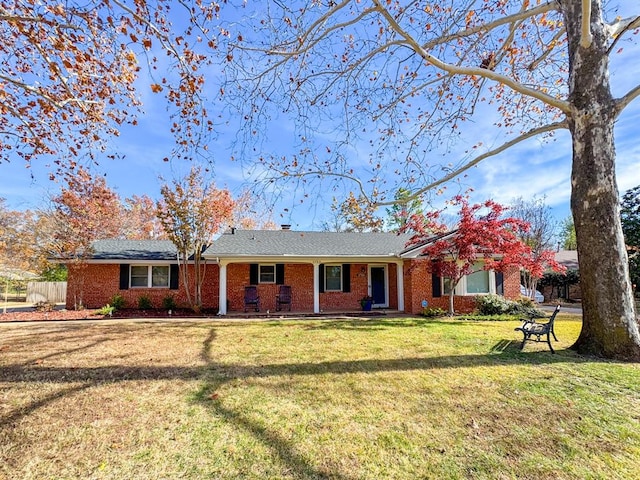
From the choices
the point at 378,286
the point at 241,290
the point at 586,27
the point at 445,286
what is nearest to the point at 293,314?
the point at 241,290

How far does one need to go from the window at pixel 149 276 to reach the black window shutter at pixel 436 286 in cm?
1212

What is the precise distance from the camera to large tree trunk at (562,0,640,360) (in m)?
5.73

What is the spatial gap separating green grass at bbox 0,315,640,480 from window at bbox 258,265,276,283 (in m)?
8.08

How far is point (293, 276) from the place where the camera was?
15.3 m

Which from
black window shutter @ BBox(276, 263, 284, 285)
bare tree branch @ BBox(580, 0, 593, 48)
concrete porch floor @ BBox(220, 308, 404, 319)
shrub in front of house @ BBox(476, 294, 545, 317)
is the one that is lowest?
concrete porch floor @ BBox(220, 308, 404, 319)

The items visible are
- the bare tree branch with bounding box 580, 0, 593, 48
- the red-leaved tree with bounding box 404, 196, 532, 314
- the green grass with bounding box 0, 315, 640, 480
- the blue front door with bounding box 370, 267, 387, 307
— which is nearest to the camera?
the green grass with bounding box 0, 315, 640, 480

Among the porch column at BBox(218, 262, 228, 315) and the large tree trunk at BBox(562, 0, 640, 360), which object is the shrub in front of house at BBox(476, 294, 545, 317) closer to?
the large tree trunk at BBox(562, 0, 640, 360)

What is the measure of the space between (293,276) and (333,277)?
1934 millimetres

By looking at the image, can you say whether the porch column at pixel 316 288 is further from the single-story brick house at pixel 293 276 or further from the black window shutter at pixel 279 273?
the black window shutter at pixel 279 273

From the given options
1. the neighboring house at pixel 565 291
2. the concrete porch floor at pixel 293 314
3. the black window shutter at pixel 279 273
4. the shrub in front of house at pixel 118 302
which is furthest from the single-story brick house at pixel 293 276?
the neighboring house at pixel 565 291

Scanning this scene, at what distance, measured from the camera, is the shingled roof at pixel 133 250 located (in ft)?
48.5

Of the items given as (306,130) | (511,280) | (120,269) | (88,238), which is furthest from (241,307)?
(511,280)

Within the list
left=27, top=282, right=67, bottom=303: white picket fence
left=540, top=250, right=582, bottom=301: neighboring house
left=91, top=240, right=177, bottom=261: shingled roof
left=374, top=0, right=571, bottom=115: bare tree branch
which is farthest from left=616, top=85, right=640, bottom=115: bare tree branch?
left=27, top=282, right=67, bottom=303: white picket fence

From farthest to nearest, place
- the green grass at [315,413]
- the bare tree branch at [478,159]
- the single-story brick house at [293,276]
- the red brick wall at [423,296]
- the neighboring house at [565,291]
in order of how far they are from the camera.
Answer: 1. the neighboring house at [565,291]
2. the single-story brick house at [293,276]
3. the red brick wall at [423,296]
4. the bare tree branch at [478,159]
5. the green grass at [315,413]
